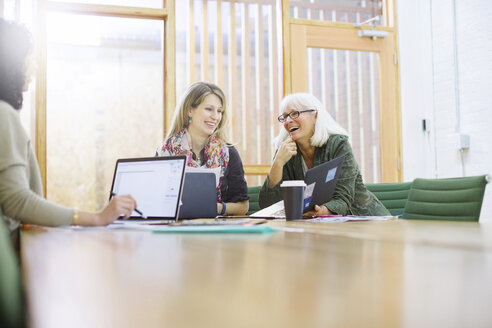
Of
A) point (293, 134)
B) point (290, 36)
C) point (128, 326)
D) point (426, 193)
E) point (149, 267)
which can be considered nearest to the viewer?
point (128, 326)

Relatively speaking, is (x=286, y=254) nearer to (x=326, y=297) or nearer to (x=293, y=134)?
(x=326, y=297)

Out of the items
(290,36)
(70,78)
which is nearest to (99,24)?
(70,78)

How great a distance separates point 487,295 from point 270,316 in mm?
153

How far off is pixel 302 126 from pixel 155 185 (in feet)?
3.20

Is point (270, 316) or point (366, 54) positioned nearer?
point (270, 316)

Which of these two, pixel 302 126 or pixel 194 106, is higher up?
pixel 194 106

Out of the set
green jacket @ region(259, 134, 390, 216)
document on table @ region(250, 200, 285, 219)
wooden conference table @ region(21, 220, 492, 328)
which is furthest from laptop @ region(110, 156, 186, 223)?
wooden conference table @ region(21, 220, 492, 328)

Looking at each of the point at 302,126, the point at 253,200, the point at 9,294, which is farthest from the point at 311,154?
the point at 9,294

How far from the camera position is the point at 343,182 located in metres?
2.16

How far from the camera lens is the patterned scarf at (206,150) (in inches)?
96.1

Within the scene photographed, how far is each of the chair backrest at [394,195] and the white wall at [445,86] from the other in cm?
143

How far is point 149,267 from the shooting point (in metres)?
0.48

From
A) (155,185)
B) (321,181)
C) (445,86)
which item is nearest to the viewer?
(155,185)

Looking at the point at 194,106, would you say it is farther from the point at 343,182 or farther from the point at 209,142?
the point at 343,182
